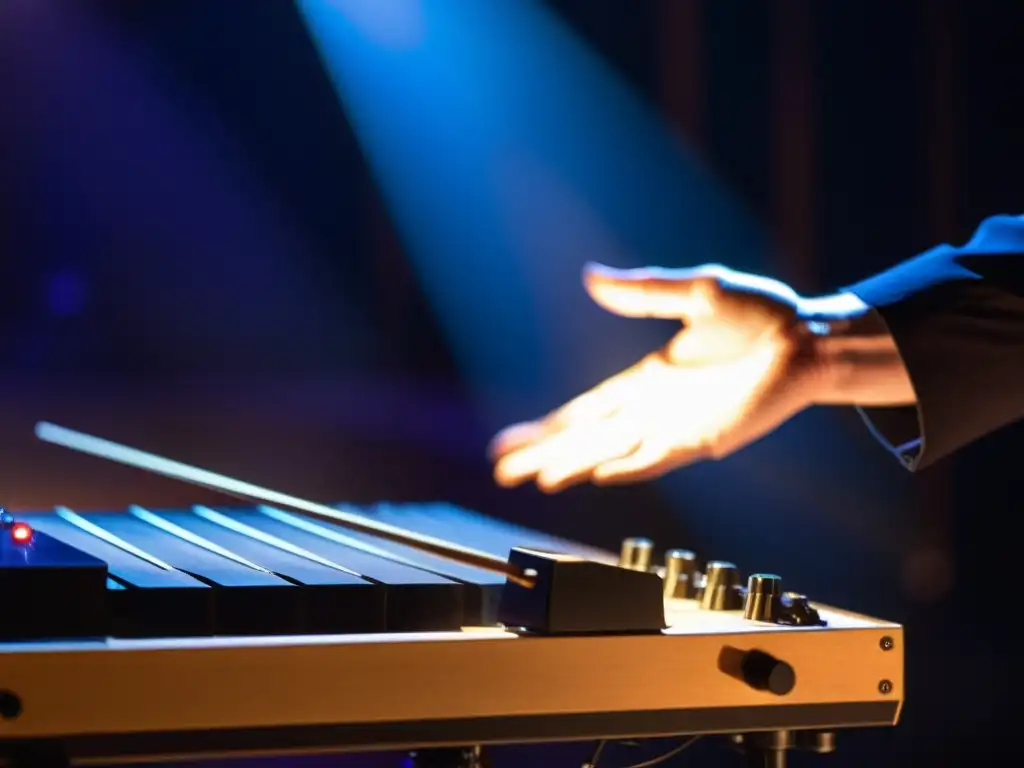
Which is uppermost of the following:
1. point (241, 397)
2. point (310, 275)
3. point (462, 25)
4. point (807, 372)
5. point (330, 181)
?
point (462, 25)

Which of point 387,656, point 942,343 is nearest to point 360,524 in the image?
point 387,656

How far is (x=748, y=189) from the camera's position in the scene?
220 cm

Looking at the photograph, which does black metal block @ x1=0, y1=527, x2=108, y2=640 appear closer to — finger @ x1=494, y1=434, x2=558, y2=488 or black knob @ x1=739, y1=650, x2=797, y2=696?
black knob @ x1=739, y1=650, x2=797, y2=696

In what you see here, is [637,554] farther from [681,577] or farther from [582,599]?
[582,599]

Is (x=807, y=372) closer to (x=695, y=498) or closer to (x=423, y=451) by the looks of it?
(x=423, y=451)

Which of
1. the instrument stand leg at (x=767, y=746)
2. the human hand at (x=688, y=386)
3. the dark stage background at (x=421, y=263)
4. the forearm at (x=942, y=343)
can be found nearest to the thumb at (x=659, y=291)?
the human hand at (x=688, y=386)

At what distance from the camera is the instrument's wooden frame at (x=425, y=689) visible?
0.77 metres

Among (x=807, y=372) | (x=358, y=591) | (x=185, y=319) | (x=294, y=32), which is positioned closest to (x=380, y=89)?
(x=294, y=32)

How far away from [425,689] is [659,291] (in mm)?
387

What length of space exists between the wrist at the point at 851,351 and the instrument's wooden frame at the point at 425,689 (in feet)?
0.77

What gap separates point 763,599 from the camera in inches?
38.5

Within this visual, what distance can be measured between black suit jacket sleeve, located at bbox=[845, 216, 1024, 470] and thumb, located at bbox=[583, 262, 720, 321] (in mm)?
155

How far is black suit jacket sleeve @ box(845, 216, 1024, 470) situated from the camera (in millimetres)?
1106

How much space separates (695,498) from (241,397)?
76cm
